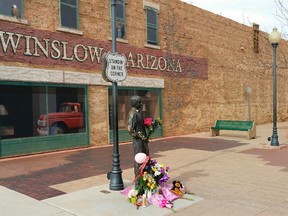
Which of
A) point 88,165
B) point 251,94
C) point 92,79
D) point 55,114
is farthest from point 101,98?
point 251,94

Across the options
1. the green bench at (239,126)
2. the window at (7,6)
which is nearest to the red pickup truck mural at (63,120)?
the window at (7,6)

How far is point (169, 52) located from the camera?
17469mm

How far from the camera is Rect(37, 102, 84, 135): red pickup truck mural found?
477 inches

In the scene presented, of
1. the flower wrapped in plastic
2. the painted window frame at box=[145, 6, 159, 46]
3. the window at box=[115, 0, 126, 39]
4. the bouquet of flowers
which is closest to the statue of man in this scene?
the flower wrapped in plastic

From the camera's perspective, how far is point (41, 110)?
39.5 feet

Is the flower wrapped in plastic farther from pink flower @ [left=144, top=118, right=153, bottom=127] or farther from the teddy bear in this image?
the teddy bear

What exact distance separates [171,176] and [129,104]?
782cm

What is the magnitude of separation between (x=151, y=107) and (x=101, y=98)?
3558mm

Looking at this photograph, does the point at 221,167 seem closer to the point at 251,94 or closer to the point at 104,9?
the point at 104,9

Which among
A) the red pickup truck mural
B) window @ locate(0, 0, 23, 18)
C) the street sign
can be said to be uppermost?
window @ locate(0, 0, 23, 18)

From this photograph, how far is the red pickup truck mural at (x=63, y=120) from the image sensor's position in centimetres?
1211

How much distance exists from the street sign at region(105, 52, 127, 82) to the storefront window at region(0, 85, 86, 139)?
6.14 meters

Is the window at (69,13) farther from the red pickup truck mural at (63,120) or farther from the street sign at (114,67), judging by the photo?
the street sign at (114,67)

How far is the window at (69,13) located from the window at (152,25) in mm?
4315
